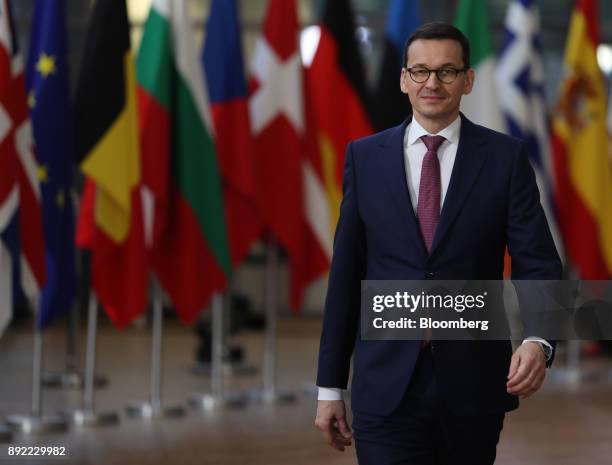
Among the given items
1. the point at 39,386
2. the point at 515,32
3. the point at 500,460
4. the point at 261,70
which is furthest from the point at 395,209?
the point at 515,32

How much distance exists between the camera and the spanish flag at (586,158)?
366 inches

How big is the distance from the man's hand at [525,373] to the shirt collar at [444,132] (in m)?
0.55

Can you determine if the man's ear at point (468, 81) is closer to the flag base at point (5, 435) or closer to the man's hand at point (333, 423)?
the man's hand at point (333, 423)

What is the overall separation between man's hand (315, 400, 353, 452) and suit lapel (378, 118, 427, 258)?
419 mm

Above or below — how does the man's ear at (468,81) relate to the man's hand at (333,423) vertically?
above

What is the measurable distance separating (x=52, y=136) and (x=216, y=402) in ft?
7.21

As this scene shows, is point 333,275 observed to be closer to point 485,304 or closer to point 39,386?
point 485,304

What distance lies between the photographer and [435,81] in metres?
2.50

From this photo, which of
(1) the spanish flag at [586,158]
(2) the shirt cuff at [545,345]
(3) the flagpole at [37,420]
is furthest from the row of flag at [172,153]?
(2) the shirt cuff at [545,345]

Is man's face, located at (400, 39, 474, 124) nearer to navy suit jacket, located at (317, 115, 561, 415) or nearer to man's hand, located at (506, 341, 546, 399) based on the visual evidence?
navy suit jacket, located at (317, 115, 561, 415)

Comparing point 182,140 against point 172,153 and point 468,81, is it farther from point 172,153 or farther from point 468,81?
point 468,81

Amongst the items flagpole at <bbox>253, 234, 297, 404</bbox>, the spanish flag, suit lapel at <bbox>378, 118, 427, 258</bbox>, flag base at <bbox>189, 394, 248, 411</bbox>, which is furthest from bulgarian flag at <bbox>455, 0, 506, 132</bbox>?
suit lapel at <bbox>378, 118, 427, 258</bbox>

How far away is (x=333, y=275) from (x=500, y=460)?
11.2ft

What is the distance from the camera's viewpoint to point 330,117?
818 centimetres
